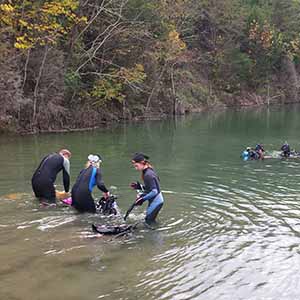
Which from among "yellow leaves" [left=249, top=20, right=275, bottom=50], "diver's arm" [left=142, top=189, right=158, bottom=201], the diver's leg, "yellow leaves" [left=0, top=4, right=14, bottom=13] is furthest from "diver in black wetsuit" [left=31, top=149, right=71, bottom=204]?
"yellow leaves" [left=249, top=20, right=275, bottom=50]

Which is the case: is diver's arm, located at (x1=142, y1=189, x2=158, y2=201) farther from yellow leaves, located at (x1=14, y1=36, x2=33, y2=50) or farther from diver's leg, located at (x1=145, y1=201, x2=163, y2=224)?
yellow leaves, located at (x1=14, y1=36, x2=33, y2=50)

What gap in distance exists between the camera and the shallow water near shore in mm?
8102

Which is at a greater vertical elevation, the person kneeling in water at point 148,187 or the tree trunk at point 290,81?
the tree trunk at point 290,81

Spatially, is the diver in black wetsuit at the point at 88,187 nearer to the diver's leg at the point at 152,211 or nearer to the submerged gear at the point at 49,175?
the submerged gear at the point at 49,175

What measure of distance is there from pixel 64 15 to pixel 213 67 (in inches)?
1507

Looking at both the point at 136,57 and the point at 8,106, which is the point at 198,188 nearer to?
the point at 8,106

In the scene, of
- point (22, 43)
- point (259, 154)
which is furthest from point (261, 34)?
point (259, 154)

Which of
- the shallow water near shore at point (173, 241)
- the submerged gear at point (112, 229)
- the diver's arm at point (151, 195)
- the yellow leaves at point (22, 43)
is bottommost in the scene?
the shallow water near shore at point (173, 241)

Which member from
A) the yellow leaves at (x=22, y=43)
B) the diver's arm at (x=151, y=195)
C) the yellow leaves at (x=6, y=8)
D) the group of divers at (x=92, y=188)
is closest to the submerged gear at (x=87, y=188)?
the group of divers at (x=92, y=188)

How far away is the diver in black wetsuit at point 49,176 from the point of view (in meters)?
13.1

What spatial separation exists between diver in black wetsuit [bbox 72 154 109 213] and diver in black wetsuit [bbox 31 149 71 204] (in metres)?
1.12

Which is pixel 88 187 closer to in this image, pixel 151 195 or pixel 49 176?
pixel 49 176

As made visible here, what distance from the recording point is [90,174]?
39.5 ft

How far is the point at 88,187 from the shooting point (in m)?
12.0
